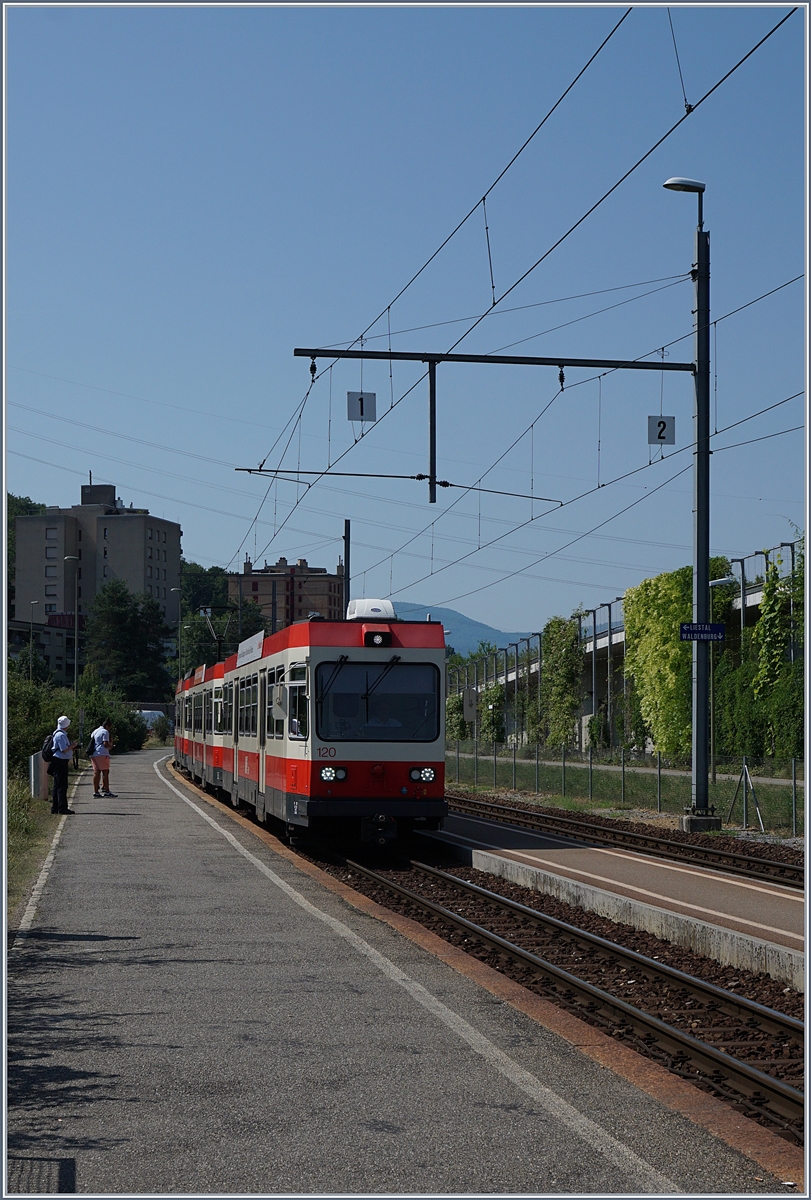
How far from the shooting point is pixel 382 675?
18.8 meters

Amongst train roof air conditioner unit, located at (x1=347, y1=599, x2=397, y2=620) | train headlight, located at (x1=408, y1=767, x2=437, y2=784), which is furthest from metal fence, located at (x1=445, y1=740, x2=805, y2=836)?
train roof air conditioner unit, located at (x1=347, y1=599, x2=397, y2=620)

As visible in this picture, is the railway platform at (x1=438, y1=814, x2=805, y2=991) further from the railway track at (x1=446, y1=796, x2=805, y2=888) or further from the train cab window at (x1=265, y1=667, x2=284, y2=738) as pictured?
the train cab window at (x1=265, y1=667, x2=284, y2=738)

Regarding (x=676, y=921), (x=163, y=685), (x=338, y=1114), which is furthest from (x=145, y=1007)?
(x=163, y=685)

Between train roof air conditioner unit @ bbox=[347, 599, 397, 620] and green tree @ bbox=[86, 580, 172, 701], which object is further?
green tree @ bbox=[86, 580, 172, 701]

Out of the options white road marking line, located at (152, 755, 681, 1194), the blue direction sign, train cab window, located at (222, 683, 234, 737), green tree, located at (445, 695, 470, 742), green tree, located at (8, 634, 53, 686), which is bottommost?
green tree, located at (445, 695, 470, 742)

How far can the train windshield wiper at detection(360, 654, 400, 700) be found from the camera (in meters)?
18.8

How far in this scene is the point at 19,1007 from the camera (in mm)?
8547

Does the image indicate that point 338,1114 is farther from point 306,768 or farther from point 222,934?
point 306,768

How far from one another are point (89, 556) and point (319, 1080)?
13595 centimetres

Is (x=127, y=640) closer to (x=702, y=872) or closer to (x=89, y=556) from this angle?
(x=89, y=556)

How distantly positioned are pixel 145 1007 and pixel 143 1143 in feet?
9.28

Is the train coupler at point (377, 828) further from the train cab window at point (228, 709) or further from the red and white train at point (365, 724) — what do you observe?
the train cab window at point (228, 709)

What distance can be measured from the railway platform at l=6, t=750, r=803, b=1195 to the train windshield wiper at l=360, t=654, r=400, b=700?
6766mm

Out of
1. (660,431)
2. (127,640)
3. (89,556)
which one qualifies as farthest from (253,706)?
(89,556)
